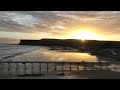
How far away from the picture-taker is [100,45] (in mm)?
100500
